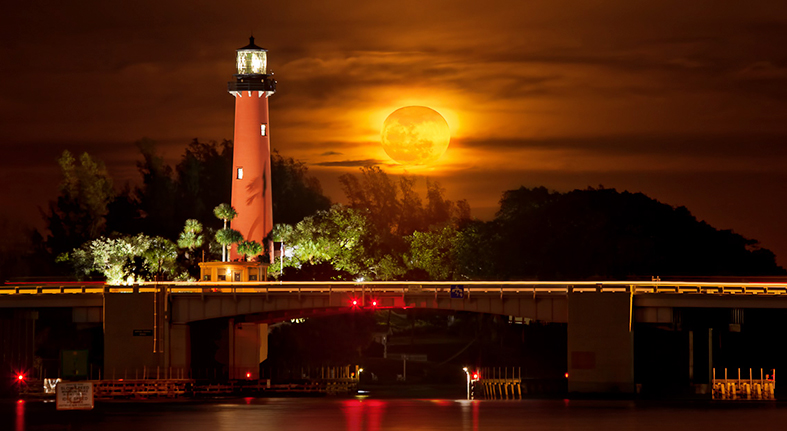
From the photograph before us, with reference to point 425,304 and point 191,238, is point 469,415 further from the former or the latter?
point 191,238

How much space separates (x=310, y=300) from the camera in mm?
97938

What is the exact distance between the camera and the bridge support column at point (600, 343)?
300 ft

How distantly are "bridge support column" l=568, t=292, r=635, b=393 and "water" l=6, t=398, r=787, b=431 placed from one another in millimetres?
4743

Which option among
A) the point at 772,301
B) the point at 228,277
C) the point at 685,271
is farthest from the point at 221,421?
the point at 685,271

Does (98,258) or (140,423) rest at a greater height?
(98,258)

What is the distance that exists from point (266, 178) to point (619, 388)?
167ft

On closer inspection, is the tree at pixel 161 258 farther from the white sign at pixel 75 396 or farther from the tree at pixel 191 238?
the white sign at pixel 75 396

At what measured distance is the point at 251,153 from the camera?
129750 millimetres

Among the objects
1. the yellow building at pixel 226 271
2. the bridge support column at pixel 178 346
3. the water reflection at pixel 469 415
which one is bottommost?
the water reflection at pixel 469 415

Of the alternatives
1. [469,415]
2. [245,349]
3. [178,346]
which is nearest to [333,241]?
[245,349]

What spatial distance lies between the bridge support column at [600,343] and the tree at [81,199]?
82.5 meters

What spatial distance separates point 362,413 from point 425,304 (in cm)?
1941

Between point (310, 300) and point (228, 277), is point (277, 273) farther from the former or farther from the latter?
point (310, 300)

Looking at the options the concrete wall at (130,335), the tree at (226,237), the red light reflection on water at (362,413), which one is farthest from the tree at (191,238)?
the red light reflection on water at (362,413)
